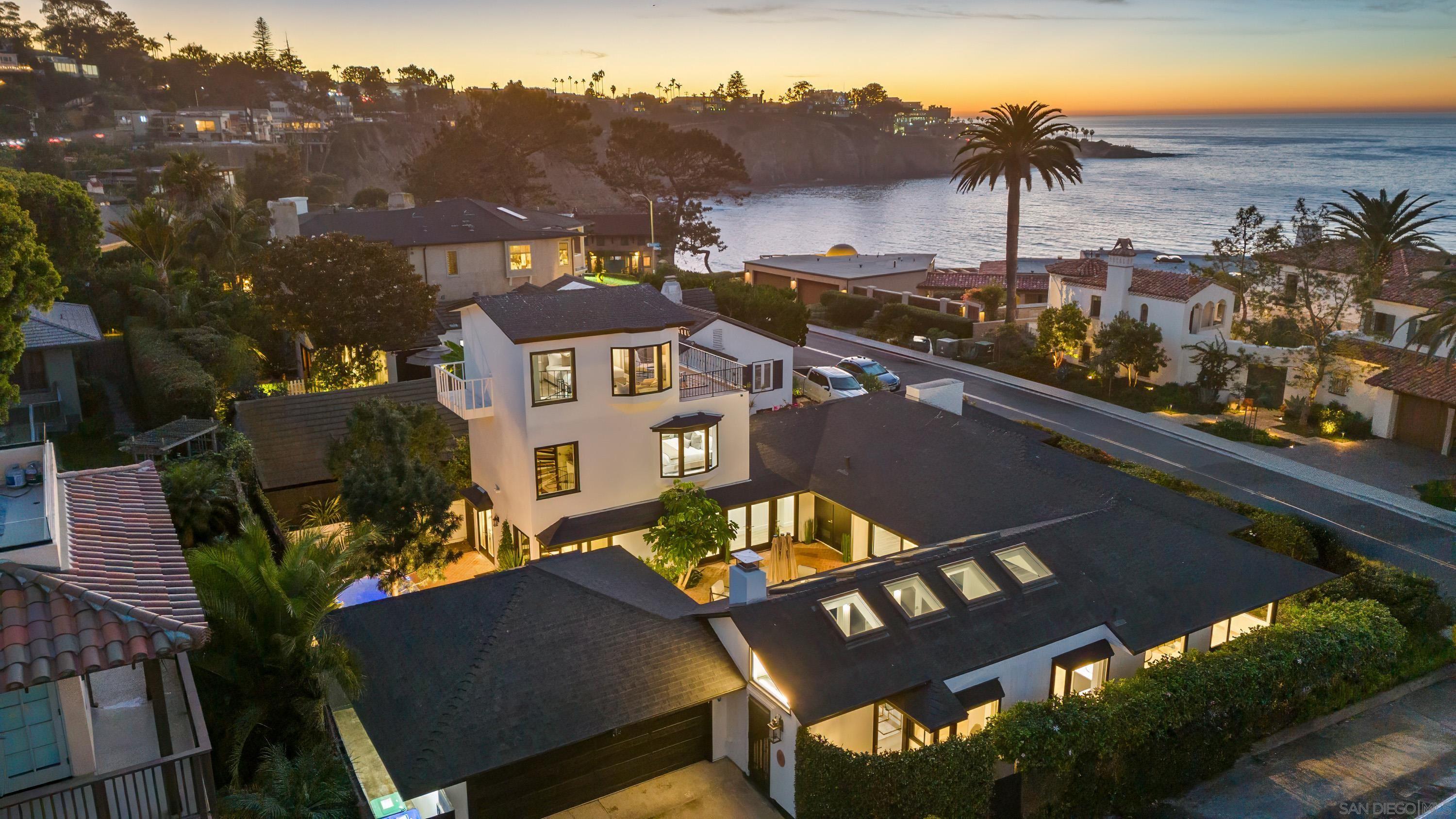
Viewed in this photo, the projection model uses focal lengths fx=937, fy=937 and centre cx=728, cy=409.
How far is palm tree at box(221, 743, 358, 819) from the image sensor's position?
11773 mm

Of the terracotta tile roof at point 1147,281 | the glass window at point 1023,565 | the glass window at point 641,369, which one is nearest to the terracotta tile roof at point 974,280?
the terracotta tile roof at point 1147,281

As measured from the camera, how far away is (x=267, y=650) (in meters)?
13.8

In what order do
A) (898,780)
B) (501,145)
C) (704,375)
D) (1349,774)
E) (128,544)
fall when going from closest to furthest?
(128,544) < (898,780) < (1349,774) < (704,375) < (501,145)

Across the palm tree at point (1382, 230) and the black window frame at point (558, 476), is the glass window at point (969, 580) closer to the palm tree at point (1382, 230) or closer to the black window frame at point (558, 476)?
the black window frame at point (558, 476)

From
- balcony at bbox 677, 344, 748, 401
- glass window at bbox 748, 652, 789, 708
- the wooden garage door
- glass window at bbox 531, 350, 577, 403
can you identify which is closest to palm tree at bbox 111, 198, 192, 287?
balcony at bbox 677, 344, 748, 401

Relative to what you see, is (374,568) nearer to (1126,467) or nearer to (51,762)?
(51,762)

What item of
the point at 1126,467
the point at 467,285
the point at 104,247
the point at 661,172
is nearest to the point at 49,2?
the point at 661,172

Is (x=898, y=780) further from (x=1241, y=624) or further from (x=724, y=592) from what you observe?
(x=1241, y=624)

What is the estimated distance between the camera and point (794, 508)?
85.7 feet

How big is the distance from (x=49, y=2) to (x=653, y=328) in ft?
497

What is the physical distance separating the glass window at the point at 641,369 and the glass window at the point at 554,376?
106cm

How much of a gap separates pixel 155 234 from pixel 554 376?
3298 cm

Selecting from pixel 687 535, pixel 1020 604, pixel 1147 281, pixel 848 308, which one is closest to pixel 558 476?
pixel 687 535

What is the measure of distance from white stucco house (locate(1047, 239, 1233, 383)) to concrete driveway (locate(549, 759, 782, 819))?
34.0 m
